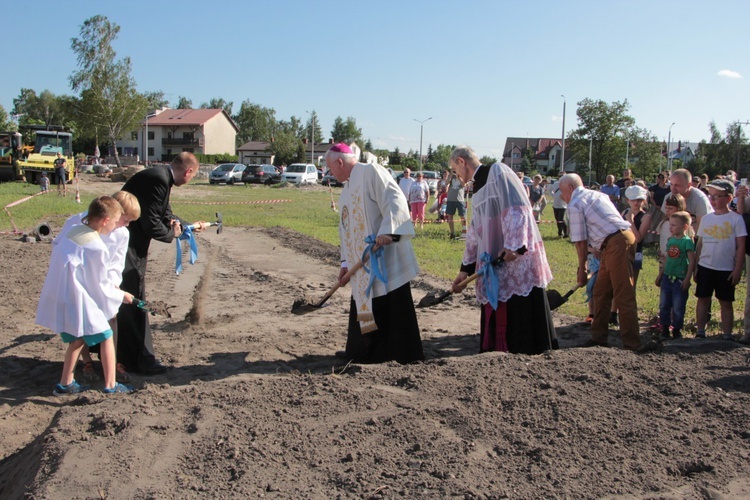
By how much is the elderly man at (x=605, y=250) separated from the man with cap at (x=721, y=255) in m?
1.06

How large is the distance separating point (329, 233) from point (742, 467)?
13.5 m

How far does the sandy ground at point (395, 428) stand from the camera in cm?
313

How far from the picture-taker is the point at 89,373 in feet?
17.1

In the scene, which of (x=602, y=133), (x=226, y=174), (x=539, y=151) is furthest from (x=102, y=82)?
(x=539, y=151)

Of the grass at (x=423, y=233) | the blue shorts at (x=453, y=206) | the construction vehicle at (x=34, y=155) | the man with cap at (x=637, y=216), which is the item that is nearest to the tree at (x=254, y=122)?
the construction vehicle at (x=34, y=155)

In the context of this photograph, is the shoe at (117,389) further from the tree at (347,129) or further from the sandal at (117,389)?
the tree at (347,129)

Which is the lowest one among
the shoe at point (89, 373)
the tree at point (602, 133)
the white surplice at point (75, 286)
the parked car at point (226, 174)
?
the shoe at point (89, 373)

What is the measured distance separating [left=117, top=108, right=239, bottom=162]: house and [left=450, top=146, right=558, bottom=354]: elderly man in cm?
7687

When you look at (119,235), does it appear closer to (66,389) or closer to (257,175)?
(66,389)

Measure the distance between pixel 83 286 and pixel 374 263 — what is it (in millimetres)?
2254

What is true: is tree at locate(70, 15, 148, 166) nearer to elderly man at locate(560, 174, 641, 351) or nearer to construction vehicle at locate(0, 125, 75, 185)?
construction vehicle at locate(0, 125, 75, 185)

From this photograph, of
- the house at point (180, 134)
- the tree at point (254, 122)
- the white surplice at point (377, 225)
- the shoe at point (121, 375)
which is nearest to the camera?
the shoe at point (121, 375)

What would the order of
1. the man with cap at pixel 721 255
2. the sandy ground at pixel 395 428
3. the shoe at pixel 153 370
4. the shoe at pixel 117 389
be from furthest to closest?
the man with cap at pixel 721 255 < the shoe at pixel 153 370 < the shoe at pixel 117 389 < the sandy ground at pixel 395 428

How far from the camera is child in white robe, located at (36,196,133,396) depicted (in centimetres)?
446
